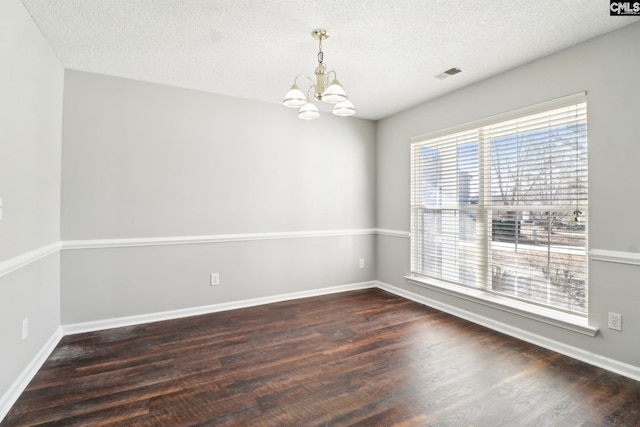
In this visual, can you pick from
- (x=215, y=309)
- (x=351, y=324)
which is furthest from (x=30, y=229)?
(x=351, y=324)

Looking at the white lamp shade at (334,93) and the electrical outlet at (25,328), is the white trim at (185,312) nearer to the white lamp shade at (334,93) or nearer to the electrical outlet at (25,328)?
the electrical outlet at (25,328)

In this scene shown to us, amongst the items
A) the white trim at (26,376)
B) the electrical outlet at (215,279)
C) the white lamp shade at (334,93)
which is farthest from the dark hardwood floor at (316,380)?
the white lamp shade at (334,93)

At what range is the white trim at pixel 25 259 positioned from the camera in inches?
70.1

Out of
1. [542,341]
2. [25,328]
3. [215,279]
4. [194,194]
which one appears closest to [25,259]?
[25,328]

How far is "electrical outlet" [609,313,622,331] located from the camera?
223 centimetres

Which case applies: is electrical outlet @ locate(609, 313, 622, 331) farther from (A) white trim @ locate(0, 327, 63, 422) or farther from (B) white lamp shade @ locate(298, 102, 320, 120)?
(A) white trim @ locate(0, 327, 63, 422)

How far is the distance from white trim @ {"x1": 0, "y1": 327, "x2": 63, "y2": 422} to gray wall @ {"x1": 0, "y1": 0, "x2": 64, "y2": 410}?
1.5 inches

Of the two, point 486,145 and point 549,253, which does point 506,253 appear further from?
point 486,145

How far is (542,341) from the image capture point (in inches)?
105

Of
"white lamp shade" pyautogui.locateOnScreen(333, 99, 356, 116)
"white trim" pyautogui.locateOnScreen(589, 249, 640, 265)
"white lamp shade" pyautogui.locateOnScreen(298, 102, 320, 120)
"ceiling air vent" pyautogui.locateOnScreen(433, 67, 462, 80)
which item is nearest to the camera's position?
"white trim" pyautogui.locateOnScreen(589, 249, 640, 265)

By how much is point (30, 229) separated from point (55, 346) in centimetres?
114

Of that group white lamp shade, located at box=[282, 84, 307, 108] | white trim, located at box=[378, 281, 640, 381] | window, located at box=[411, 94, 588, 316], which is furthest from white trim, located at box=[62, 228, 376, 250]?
white lamp shade, located at box=[282, 84, 307, 108]

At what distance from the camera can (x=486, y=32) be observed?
230 centimetres

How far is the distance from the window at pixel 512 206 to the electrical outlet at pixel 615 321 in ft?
0.58
